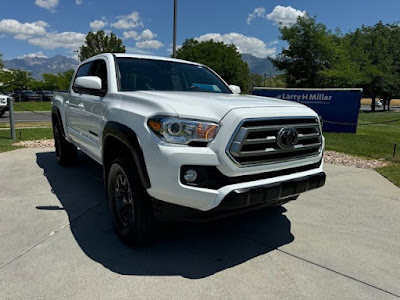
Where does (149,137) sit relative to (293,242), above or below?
above

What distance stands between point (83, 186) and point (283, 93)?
34.5 feet

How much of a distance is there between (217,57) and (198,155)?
178 feet

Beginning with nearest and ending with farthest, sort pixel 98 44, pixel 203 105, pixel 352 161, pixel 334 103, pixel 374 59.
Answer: pixel 203 105
pixel 352 161
pixel 334 103
pixel 374 59
pixel 98 44

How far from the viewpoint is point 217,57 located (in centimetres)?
5438

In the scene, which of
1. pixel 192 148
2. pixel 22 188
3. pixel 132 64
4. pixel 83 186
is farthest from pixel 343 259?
pixel 22 188

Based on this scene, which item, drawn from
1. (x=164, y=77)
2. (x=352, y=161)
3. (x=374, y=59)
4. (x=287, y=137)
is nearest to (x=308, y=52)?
(x=374, y=59)

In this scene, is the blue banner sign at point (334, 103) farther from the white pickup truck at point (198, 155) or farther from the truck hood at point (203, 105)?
the truck hood at point (203, 105)

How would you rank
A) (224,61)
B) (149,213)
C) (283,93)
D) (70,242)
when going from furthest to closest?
(224,61) < (283,93) < (70,242) < (149,213)

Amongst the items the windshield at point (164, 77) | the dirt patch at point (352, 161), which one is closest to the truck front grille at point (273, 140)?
the windshield at point (164, 77)

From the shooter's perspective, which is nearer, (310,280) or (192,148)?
(192,148)

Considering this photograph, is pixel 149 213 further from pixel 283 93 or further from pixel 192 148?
pixel 283 93

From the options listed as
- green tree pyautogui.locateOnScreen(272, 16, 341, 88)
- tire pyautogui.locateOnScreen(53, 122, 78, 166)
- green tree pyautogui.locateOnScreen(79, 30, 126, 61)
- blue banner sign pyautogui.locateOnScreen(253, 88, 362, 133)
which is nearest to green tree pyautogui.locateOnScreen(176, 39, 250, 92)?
green tree pyautogui.locateOnScreen(79, 30, 126, 61)

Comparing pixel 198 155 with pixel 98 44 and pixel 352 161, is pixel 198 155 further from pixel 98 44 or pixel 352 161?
pixel 98 44

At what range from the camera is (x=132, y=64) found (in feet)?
12.7
